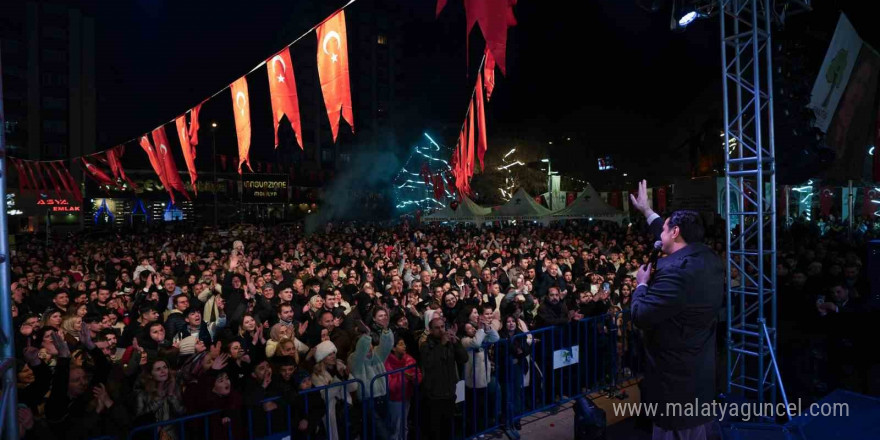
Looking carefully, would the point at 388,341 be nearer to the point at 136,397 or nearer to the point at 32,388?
the point at 136,397

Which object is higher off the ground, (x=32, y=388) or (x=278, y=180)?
(x=278, y=180)

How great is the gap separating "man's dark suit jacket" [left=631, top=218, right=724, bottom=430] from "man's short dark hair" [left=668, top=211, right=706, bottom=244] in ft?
0.24

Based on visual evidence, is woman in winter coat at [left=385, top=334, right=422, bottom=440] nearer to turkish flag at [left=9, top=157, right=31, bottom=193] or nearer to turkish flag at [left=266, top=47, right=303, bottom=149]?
turkish flag at [left=266, top=47, right=303, bottom=149]

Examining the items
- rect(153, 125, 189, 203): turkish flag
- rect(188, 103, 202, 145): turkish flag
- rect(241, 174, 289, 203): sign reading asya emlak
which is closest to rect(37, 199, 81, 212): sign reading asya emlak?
rect(241, 174, 289, 203): sign reading asya emlak

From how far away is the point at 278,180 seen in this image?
4475 cm

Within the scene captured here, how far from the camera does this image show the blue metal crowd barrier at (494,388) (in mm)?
4555

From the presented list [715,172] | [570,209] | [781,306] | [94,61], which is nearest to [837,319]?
[781,306]

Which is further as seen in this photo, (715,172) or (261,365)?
(715,172)

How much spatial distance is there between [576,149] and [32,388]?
4191 cm

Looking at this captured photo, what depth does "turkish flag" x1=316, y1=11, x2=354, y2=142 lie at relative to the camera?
6785 millimetres

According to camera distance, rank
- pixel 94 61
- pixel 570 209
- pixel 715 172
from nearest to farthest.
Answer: pixel 715 172, pixel 570 209, pixel 94 61

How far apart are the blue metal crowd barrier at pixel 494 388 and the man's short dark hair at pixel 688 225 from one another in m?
3.04

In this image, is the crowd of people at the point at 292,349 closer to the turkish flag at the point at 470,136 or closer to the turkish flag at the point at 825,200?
the turkish flag at the point at 470,136

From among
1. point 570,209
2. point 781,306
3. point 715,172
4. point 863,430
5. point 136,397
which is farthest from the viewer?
point 570,209
